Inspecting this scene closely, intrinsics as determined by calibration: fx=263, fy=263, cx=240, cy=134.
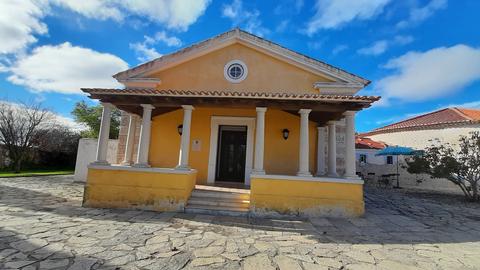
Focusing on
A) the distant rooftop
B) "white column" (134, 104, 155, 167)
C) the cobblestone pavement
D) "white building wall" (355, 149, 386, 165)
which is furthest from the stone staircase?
"white building wall" (355, 149, 386, 165)

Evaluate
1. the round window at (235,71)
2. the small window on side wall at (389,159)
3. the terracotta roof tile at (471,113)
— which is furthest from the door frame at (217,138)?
the small window on side wall at (389,159)

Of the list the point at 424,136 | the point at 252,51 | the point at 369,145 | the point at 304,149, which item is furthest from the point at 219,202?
the point at 369,145

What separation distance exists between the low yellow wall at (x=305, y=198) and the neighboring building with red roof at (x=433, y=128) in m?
12.2

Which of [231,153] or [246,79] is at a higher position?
[246,79]

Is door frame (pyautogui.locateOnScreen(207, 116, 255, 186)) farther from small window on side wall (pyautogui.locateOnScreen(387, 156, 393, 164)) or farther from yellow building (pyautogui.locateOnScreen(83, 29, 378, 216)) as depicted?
small window on side wall (pyautogui.locateOnScreen(387, 156, 393, 164))

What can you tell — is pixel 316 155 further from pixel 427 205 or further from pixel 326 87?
pixel 427 205

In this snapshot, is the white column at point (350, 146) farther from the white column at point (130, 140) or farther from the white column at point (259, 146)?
the white column at point (130, 140)

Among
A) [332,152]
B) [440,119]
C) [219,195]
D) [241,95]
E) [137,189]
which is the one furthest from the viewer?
[440,119]

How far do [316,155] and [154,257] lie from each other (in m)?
7.60

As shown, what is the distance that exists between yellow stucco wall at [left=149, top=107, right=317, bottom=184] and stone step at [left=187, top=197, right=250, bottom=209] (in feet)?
7.33

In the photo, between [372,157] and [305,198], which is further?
[372,157]

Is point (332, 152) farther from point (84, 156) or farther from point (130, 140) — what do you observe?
point (84, 156)

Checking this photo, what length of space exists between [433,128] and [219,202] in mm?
19431

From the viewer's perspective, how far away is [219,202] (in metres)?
7.86
